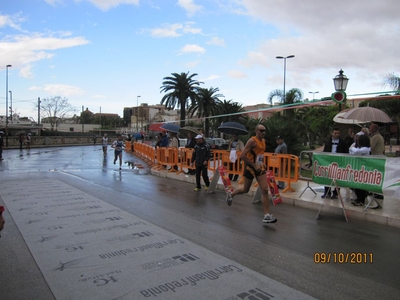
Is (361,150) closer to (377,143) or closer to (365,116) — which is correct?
(377,143)

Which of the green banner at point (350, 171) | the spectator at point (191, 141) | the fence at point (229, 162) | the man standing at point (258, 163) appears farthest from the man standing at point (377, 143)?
the spectator at point (191, 141)

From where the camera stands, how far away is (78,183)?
12.0m

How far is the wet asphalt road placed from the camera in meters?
4.12

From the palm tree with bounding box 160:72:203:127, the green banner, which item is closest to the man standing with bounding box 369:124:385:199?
the green banner

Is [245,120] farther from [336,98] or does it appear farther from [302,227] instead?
[302,227]

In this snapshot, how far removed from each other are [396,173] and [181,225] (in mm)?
4461

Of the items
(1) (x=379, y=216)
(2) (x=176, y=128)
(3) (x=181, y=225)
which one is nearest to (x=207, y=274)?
Answer: (3) (x=181, y=225)

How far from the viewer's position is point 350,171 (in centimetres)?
773
